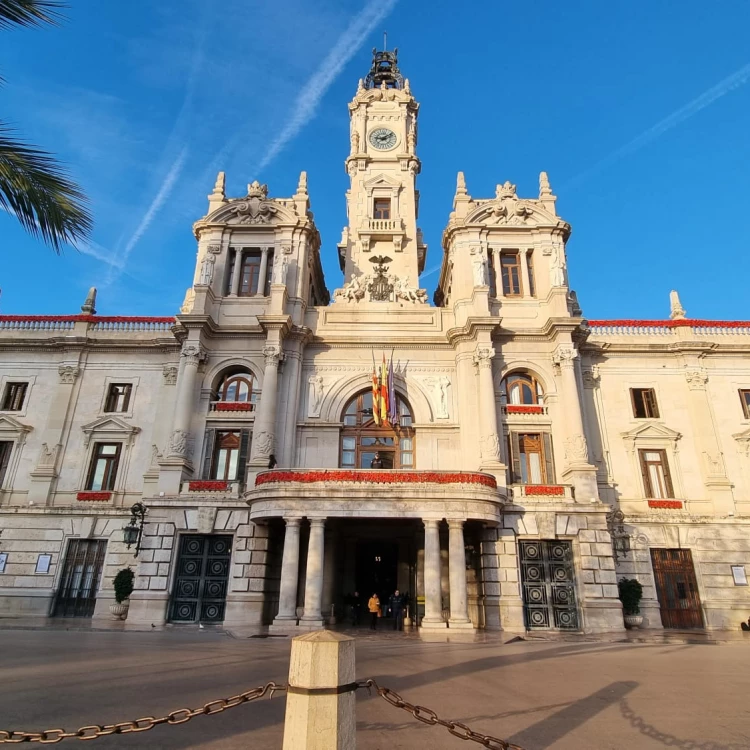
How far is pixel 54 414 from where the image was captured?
28.2 metres

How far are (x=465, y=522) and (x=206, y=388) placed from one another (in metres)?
13.9

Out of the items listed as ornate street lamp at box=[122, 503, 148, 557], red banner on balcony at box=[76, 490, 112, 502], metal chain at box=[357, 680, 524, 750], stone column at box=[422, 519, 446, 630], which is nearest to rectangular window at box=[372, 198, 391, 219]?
stone column at box=[422, 519, 446, 630]

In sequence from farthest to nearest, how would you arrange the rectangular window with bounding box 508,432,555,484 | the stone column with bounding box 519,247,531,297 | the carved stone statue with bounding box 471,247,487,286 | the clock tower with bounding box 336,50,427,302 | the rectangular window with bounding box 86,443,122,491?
the clock tower with bounding box 336,50,427,302
the stone column with bounding box 519,247,531,297
the carved stone statue with bounding box 471,247,487,286
the rectangular window with bounding box 86,443,122,491
the rectangular window with bounding box 508,432,555,484

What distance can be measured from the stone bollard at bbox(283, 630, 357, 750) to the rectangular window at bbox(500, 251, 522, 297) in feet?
87.5

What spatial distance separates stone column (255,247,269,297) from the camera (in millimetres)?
29208

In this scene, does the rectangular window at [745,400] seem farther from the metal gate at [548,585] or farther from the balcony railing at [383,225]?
the balcony railing at [383,225]

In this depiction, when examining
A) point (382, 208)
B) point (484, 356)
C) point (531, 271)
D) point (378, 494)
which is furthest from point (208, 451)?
point (382, 208)

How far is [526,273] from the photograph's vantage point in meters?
29.5

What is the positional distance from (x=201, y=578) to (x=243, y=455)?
5.61 m

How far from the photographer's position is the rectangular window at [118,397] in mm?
28703

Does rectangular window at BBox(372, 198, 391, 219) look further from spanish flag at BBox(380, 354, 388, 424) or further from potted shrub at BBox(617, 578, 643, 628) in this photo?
potted shrub at BBox(617, 578, 643, 628)

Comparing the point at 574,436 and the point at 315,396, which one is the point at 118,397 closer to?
the point at 315,396

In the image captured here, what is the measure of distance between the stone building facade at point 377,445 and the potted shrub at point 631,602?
31.4 inches

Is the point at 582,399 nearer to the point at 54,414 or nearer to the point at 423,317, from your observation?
the point at 423,317
